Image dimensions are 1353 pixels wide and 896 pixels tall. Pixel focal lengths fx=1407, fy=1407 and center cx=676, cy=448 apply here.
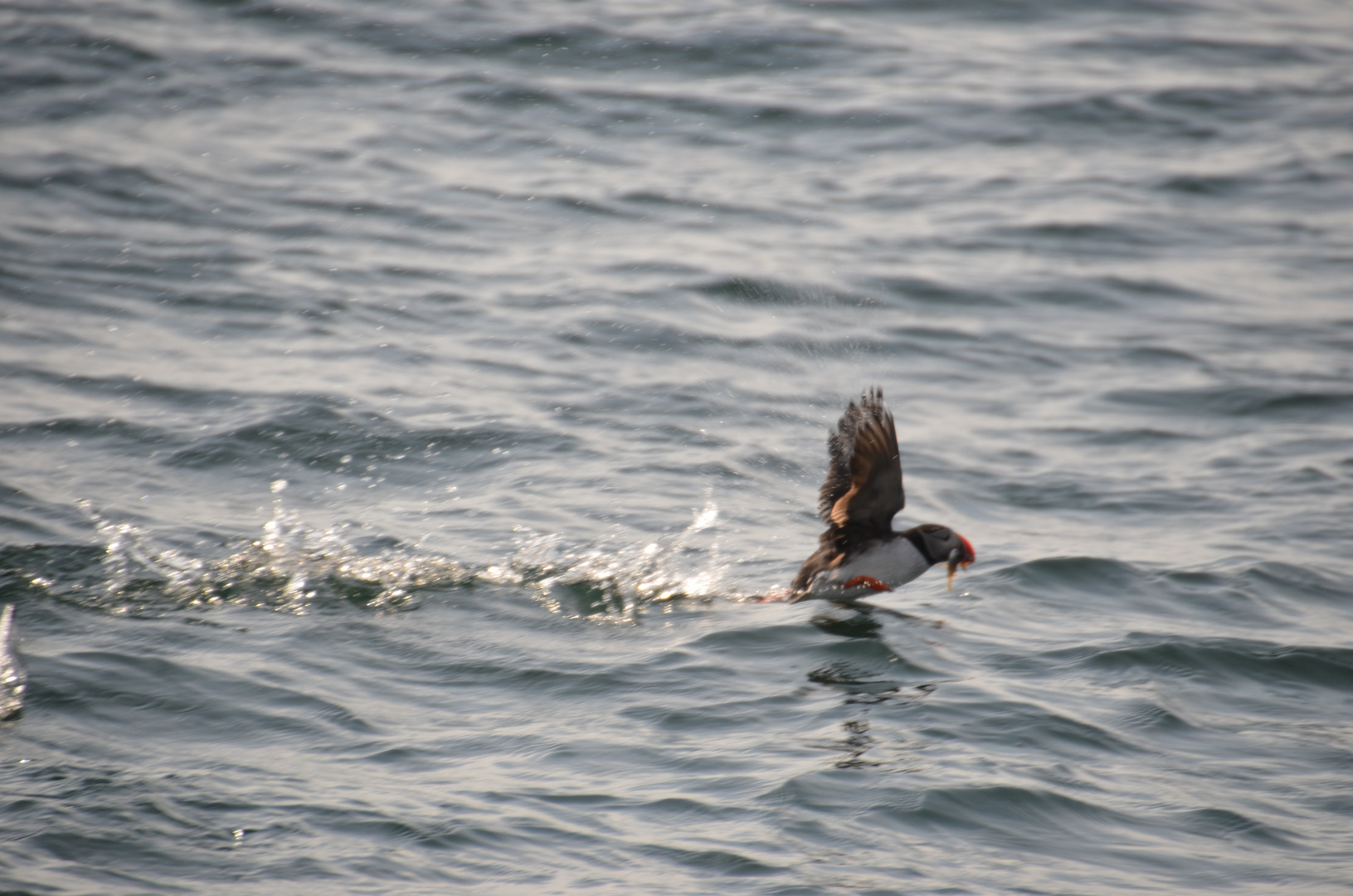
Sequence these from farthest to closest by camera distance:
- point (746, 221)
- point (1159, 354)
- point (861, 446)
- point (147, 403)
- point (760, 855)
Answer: point (746, 221)
point (1159, 354)
point (147, 403)
point (861, 446)
point (760, 855)

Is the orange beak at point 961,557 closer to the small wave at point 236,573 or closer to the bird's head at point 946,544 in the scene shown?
the bird's head at point 946,544

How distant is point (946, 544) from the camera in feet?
26.2

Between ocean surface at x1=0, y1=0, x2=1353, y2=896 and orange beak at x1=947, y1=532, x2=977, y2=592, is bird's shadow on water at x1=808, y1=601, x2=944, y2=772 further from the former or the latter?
orange beak at x1=947, y1=532, x2=977, y2=592

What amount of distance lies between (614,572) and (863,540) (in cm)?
145

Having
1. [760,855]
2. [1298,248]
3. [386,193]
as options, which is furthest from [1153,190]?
[760,855]

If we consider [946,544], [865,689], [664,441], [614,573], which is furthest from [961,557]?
[664,441]

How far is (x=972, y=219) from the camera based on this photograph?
14.6 meters

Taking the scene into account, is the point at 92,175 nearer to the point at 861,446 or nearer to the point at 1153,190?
the point at 861,446

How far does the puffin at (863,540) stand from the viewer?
7.66 meters

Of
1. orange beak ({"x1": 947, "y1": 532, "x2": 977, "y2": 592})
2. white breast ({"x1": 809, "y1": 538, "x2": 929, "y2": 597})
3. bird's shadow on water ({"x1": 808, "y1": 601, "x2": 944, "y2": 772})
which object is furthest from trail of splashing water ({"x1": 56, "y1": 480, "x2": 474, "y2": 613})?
orange beak ({"x1": 947, "y1": 532, "x2": 977, "y2": 592})

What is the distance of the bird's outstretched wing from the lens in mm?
7426

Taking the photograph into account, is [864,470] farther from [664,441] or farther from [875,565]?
[664,441]

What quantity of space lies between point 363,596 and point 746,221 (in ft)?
24.8

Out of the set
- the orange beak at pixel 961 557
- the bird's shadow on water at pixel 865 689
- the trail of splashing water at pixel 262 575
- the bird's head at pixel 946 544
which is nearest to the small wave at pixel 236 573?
the trail of splashing water at pixel 262 575
